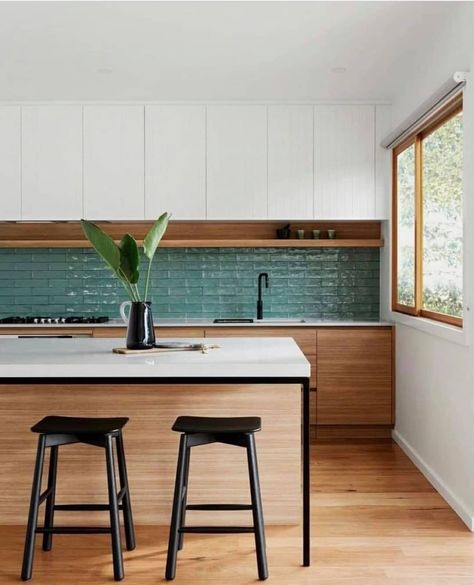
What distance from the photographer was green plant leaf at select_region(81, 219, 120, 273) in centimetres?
340

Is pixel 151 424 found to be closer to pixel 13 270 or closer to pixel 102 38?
pixel 102 38

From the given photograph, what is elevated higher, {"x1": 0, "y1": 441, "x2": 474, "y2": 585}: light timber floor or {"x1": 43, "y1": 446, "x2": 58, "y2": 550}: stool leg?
{"x1": 43, "y1": 446, "x2": 58, "y2": 550}: stool leg

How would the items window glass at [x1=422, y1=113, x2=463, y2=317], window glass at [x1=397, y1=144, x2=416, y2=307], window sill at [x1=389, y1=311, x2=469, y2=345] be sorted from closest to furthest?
1. window sill at [x1=389, y1=311, x2=469, y2=345]
2. window glass at [x1=422, y1=113, x2=463, y2=317]
3. window glass at [x1=397, y1=144, x2=416, y2=307]

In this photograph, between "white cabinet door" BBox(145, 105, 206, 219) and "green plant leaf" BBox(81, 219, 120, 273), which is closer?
"green plant leaf" BBox(81, 219, 120, 273)

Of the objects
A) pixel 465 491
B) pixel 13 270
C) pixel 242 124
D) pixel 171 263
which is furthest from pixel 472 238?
pixel 13 270

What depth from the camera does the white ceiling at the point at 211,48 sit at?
3.80 metres

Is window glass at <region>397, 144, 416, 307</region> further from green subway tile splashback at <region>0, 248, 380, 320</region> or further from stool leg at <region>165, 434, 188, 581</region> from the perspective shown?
stool leg at <region>165, 434, 188, 581</region>

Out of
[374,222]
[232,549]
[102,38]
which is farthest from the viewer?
[374,222]

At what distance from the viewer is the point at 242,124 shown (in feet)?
18.7

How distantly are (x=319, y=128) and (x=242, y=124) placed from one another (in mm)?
611

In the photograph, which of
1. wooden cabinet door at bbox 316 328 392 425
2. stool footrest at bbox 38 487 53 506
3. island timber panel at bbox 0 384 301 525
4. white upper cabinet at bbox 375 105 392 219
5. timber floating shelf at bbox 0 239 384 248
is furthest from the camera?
timber floating shelf at bbox 0 239 384 248

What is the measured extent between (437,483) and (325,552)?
46.6 inches

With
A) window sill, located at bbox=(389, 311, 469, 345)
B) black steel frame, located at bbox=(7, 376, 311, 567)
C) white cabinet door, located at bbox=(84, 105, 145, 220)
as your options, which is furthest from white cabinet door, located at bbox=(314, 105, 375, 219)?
black steel frame, located at bbox=(7, 376, 311, 567)

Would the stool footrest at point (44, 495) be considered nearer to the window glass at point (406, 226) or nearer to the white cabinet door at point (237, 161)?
the window glass at point (406, 226)
